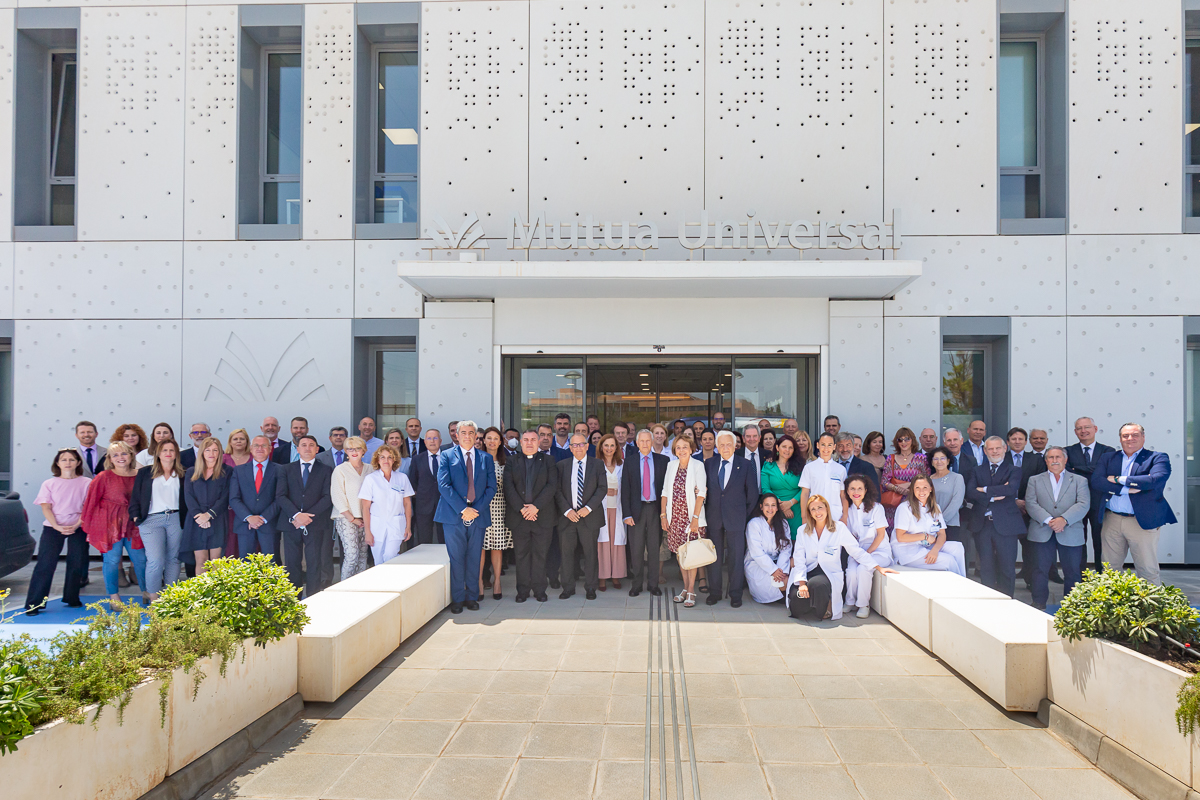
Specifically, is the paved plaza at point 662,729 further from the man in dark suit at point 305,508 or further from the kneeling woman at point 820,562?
the man in dark suit at point 305,508

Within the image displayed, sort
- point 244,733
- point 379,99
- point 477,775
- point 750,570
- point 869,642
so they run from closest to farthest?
point 477,775 → point 244,733 → point 869,642 → point 750,570 → point 379,99

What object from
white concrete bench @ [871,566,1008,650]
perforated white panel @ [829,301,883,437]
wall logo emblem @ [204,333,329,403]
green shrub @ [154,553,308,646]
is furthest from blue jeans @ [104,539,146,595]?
perforated white panel @ [829,301,883,437]

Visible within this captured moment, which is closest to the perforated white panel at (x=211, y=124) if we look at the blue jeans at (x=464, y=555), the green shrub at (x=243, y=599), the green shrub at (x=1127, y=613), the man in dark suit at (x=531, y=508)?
the man in dark suit at (x=531, y=508)

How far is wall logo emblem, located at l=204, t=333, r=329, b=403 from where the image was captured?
33.2ft

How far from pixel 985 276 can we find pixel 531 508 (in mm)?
7307

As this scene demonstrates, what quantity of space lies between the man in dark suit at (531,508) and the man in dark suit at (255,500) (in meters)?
2.55

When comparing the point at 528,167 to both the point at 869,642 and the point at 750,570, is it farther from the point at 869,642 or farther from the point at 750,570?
the point at 869,642

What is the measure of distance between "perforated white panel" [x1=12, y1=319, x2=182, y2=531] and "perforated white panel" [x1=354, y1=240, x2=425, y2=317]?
278 centimetres

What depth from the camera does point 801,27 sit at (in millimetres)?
10000

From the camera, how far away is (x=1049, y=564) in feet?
24.7

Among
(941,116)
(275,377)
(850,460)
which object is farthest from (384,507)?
(941,116)

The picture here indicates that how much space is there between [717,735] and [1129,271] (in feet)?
31.2

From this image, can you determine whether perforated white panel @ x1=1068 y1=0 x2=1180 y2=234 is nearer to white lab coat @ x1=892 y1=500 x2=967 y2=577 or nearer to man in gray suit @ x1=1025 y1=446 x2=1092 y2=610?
man in gray suit @ x1=1025 y1=446 x2=1092 y2=610

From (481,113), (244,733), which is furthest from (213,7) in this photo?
(244,733)
